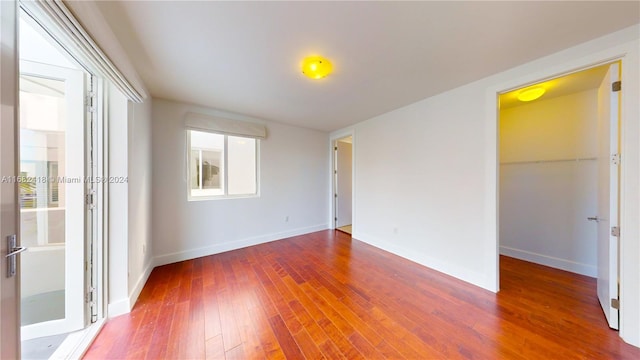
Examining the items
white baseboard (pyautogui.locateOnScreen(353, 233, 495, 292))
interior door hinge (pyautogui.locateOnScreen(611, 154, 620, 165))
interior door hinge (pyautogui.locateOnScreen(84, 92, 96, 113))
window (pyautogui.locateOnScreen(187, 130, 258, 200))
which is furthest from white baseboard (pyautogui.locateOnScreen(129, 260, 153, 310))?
interior door hinge (pyautogui.locateOnScreen(611, 154, 620, 165))

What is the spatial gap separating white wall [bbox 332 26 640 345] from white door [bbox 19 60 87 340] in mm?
3472

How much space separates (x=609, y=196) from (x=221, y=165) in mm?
4417

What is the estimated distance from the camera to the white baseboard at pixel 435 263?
7.22 ft

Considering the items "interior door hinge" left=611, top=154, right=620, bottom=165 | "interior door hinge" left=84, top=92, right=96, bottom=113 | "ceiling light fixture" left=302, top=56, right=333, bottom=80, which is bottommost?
"interior door hinge" left=611, top=154, right=620, bottom=165

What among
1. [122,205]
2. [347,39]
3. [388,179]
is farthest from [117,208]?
[388,179]

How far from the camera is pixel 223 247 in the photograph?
10.7 feet

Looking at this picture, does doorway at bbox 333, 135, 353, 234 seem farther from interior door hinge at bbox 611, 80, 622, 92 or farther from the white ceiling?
interior door hinge at bbox 611, 80, 622, 92

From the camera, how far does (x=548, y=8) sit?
50.6 inches

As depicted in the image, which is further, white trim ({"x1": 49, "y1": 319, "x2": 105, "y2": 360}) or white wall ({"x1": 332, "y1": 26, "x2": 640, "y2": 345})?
white wall ({"x1": 332, "y1": 26, "x2": 640, "y2": 345})

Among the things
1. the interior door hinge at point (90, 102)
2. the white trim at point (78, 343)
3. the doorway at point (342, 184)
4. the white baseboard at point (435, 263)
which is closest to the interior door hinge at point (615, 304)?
the white baseboard at point (435, 263)

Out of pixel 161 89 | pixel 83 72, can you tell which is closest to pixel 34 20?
pixel 83 72

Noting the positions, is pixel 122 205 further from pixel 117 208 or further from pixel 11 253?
pixel 11 253

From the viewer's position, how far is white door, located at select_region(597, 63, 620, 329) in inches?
61.0

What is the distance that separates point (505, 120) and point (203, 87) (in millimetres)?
4376
